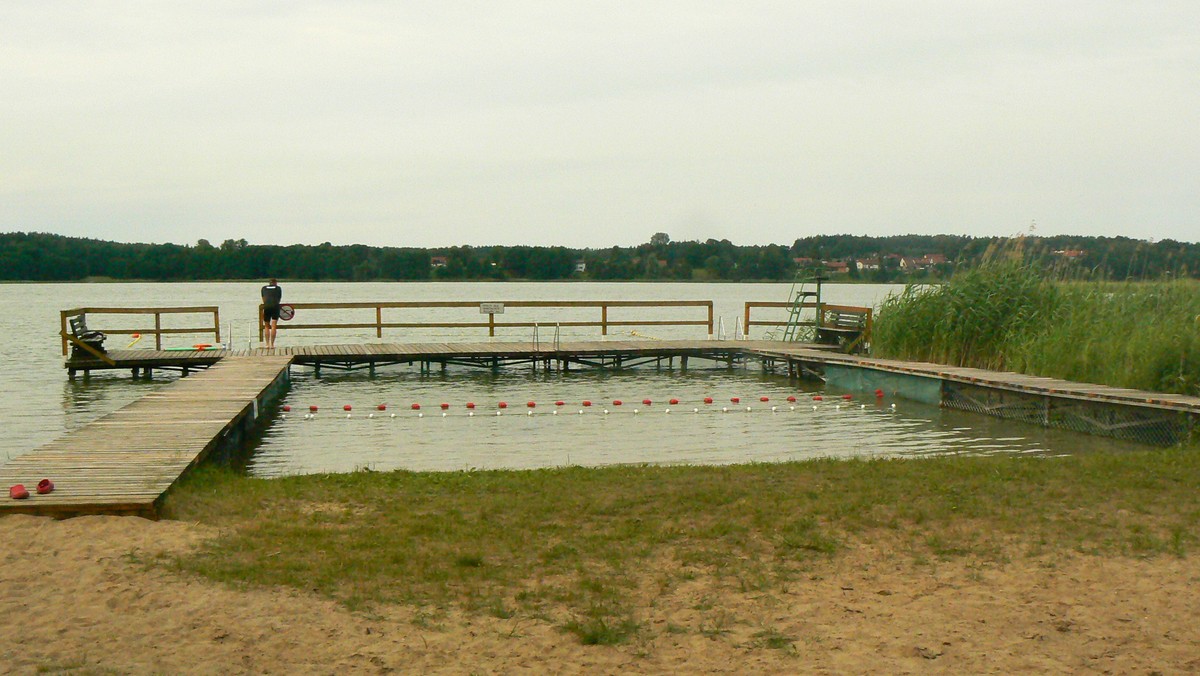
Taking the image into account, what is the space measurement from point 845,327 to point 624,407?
9.06 meters

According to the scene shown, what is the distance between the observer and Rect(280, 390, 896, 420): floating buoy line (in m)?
15.7

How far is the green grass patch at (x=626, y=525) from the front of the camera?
5.47m

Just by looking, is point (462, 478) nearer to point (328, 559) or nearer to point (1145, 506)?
point (328, 559)

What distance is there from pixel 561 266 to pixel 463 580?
276ft

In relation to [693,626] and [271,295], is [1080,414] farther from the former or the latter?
[271,295]

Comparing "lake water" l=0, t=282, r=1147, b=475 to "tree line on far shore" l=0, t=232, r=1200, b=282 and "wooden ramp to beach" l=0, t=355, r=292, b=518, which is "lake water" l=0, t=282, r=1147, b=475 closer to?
"wooden ramp to beach" l=0, t=355, r=292, b=518

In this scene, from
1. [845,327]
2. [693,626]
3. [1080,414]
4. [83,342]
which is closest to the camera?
[693,626]

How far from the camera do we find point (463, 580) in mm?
5551

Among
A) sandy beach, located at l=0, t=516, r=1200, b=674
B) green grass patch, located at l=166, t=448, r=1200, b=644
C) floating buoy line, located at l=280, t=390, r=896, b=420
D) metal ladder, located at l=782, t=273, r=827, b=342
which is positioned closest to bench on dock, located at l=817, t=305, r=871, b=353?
metal ladder, located at l=782, t=273, r=827, b=342

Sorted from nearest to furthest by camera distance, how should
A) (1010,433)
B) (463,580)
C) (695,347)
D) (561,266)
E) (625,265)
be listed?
(463,580)
(1010,433)
(695,347)
(625,265)
(561,266)

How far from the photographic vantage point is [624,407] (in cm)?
1634

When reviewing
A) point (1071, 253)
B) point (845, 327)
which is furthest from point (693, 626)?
point (845, 327)

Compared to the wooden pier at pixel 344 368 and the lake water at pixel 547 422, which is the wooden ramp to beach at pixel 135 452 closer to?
the wooden pier at pixel 344 368

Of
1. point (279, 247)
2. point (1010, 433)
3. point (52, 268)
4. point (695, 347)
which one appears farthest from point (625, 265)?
point (1010, 433)
